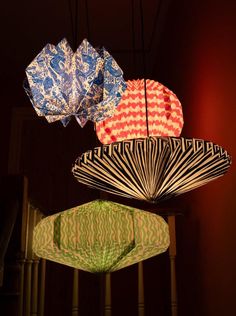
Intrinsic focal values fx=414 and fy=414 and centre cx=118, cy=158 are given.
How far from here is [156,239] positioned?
5.84ft

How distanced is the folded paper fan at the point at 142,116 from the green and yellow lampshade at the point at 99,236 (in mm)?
373

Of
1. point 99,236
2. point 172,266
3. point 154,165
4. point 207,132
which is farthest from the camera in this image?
point 172,266

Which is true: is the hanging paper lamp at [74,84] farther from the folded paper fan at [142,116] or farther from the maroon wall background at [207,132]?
the maroon wall background at [207,132]

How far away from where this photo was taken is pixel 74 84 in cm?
157

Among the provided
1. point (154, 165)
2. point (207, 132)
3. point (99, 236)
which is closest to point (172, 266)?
point (207, 132)

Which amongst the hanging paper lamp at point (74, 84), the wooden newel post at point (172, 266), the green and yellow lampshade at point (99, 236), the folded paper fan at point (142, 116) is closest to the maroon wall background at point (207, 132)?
the wooden newel post at point (172, 266)

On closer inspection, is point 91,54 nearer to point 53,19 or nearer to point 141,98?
point 141,98

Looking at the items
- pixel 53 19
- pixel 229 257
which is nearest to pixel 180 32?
pixel 53 19

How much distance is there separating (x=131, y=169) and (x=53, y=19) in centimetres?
256

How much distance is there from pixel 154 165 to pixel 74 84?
430 mm

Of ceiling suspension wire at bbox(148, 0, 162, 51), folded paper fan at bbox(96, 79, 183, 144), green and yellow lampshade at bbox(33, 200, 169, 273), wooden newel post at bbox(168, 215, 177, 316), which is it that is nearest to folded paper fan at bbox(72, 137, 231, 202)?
green and yellow lampshade at bbox(33, 200, 169, 273)

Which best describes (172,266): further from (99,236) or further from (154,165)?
(154,165)

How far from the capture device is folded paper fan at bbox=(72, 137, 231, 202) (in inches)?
58.9

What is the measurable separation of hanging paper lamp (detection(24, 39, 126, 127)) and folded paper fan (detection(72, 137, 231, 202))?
0.18 m
